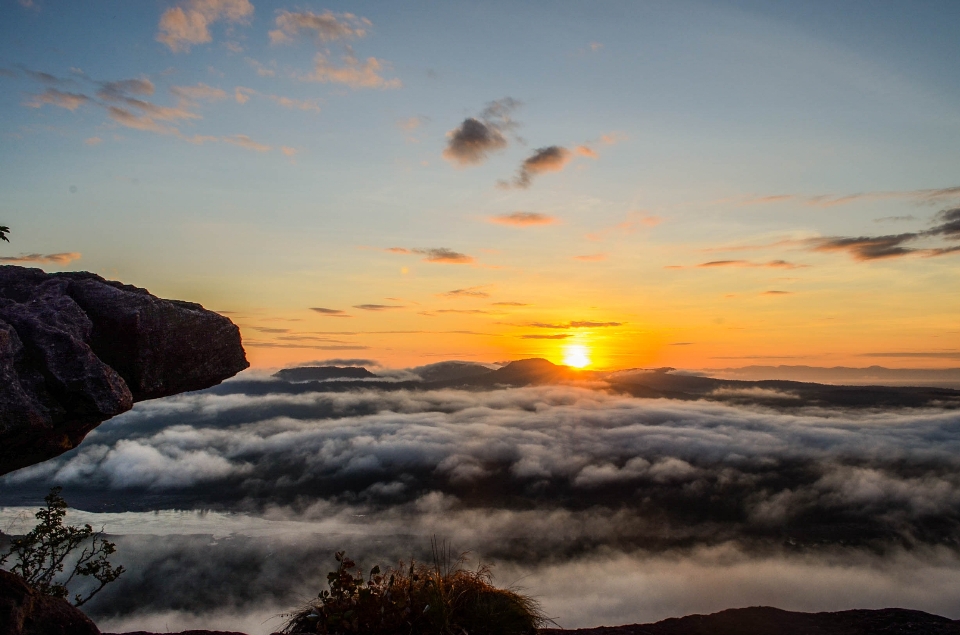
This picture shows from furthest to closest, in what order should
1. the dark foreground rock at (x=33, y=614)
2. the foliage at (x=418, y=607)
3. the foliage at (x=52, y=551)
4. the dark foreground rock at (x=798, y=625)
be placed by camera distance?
the dark foreground rock at (x=798, y=625)
the foliage at (x=52, y=551)
the foliage at (x=418, y=607)
the dark foreground rock at (x=33, y=614)

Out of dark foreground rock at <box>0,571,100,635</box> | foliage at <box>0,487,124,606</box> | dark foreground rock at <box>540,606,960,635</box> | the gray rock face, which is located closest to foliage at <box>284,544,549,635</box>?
dark foreground rock at <box>540,606,960,635</box>

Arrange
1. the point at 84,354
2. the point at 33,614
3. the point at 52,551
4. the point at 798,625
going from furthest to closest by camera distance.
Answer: the point at 798,625
the point at 52,551
the point at 84,354
the point at 33,614

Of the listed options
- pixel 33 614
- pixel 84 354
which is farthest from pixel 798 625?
pixel 84 354

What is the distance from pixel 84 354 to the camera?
8891 millimetres

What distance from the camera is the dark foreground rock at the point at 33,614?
7680mm

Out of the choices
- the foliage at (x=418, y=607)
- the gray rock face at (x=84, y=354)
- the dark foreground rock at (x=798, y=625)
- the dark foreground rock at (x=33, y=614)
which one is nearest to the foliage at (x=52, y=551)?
the dark foreground rock at (x=33, y=614)

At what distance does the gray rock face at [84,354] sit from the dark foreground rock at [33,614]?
72.2 inches

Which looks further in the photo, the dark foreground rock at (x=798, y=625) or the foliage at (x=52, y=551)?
the dark foreground rock at (x=798, y=625)

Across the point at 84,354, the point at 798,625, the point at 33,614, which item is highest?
the point at 84,354

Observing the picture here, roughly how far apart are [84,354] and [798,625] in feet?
54.2

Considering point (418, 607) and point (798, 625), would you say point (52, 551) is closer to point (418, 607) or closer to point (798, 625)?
point (418, 607)

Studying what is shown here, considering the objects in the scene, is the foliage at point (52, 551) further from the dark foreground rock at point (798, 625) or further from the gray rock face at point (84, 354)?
the dark foreground rock at point (798, 625)

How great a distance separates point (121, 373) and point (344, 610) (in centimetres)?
591

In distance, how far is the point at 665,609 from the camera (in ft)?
466
